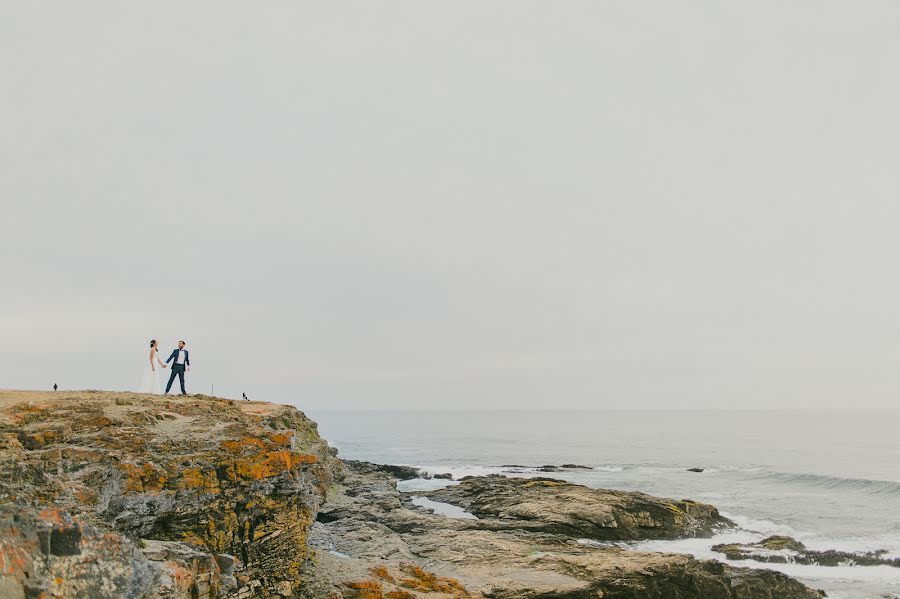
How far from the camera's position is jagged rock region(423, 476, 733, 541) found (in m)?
30.6

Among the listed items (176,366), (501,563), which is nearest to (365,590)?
(501,563)

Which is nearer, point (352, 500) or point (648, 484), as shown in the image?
point (352, 500)

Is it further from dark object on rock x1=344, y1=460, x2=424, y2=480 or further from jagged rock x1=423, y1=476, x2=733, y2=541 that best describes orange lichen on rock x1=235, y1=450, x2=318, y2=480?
dark object on rock x1=344, y1=460, x2=424, y2=480

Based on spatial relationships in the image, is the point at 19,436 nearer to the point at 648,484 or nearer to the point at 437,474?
the point at 437,474

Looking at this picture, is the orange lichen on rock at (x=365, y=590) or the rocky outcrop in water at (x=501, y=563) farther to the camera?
the rocky outcrop in water at (x=501, y=563)

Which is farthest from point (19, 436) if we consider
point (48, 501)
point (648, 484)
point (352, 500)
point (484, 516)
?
point (648, 484)

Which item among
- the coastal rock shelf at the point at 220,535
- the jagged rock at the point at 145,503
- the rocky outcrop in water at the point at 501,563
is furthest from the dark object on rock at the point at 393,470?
the jagged rock at the point at 145,503

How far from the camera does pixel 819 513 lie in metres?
42.4

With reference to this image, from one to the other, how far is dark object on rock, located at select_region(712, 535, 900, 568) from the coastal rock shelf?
6.70m

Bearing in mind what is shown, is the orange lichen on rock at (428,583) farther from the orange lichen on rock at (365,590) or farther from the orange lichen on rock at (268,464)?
the orange lichen on rock at (268,464)

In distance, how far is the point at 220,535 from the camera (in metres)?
11.9

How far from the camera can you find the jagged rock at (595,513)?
3059 centimetres

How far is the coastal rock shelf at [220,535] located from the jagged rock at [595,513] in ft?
10.6

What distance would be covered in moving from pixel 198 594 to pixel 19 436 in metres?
6.81
